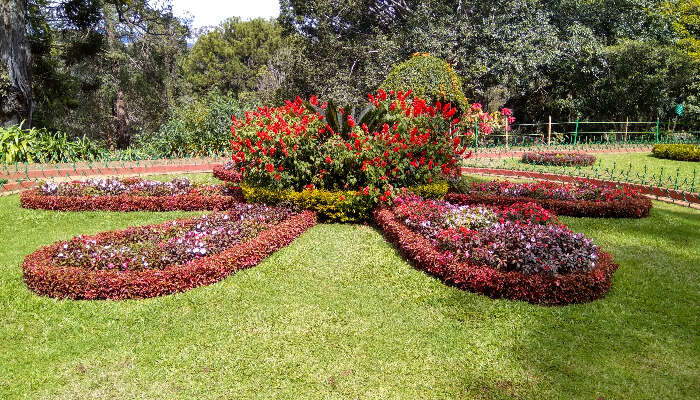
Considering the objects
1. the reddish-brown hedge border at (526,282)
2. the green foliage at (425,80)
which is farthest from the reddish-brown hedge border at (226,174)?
the green foliage at (425,80)

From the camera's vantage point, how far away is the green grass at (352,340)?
3.29 m

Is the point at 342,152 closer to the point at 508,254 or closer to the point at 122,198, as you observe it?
the point at 508,254

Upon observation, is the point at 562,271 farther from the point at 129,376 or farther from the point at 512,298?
the point at 129,376

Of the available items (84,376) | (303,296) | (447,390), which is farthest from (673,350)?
(84,376)

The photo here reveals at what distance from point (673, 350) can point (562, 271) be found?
3.76 ft

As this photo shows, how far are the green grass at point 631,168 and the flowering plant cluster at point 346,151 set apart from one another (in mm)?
4384

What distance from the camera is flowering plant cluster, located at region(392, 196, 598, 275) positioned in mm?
4625

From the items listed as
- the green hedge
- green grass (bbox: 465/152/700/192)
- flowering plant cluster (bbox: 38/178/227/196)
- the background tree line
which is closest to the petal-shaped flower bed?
the green hedge

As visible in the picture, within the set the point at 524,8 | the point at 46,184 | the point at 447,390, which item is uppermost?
the point at 524,8

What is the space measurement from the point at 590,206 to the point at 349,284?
418 cm

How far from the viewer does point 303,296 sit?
183 inches

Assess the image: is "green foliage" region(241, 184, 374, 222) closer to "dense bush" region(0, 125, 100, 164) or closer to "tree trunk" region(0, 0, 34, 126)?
"dense bush" region(0, 125, 100, 164)

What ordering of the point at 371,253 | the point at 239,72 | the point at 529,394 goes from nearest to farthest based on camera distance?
the point at 529,394, the point at 371,253, the point at 239,72

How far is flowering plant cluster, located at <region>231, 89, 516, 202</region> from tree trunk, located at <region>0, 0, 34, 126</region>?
28.6 feet
